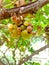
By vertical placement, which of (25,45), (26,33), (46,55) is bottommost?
(46,55)

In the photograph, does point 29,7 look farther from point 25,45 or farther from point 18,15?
point 25,45

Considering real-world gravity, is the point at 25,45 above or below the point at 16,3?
below

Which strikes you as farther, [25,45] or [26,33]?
[25,45]

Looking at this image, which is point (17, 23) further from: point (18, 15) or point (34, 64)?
point (34, 64)

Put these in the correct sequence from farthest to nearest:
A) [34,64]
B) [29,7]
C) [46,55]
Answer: [46,55] < [34,64] < [29,7]

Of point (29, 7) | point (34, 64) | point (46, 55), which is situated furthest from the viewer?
point (46, 55)

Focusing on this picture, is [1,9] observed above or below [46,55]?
above

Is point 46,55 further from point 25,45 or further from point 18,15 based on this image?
point 18,15

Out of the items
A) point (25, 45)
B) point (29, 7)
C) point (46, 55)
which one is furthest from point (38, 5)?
point (46, 55)

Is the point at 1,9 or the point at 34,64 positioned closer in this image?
the point at 1,9
